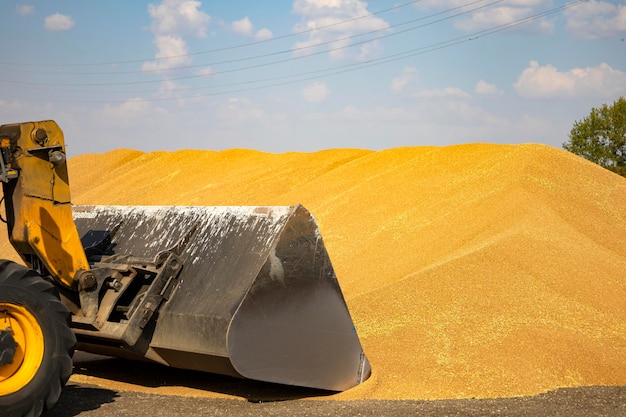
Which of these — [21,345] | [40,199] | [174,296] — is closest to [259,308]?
[174,296]

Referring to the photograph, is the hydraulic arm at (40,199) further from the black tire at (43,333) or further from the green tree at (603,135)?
the green tree at (603,135)

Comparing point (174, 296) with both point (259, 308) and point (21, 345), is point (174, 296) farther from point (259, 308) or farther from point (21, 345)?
point (21, 345)

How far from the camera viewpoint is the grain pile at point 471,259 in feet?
27.1

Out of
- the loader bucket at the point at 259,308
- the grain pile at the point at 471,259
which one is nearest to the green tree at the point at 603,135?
the grain pile at the point at 471,259

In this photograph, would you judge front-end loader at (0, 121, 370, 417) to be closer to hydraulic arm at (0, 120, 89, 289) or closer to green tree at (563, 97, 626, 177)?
hydraulic arm at (0, 120, 89, 289)

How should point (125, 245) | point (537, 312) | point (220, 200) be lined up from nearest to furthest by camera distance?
point (125, 245) < point (537, 312) < point (220, 200)

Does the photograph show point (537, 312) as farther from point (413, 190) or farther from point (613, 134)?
point (613, 134)

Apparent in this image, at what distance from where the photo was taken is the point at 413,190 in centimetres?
1839

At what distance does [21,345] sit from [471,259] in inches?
308

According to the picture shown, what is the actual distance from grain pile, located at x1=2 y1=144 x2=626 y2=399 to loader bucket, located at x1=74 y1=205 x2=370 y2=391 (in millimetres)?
552

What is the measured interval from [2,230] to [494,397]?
69.0 ft

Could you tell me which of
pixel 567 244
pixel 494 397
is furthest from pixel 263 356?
pixel 567 244

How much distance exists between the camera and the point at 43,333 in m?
5.54

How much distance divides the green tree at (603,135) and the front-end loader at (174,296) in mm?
40107
